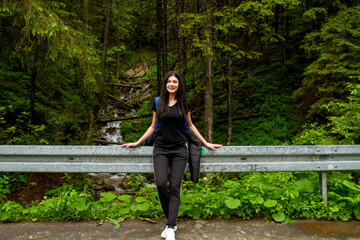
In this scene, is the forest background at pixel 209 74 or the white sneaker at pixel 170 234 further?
the forest background at pixel 209 74

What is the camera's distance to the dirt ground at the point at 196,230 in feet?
11.2

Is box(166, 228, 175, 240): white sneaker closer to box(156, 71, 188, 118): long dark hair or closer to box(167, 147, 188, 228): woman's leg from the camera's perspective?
box(167, 147, 188, 228): woman's leg

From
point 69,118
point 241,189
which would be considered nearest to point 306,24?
point 69,118

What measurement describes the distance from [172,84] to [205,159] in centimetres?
119

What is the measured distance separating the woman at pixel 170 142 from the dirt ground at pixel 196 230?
0.37m

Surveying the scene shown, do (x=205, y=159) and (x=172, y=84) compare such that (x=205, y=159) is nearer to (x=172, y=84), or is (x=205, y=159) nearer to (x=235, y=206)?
(x=235, y=206)

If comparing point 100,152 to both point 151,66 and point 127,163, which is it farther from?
point 151,66

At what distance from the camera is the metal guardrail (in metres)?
3.81

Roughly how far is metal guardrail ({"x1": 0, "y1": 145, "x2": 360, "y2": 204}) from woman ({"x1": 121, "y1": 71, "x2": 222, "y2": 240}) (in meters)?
0.30

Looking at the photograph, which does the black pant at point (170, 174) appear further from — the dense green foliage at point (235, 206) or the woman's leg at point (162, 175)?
the dense green foliage at point (235, 206)

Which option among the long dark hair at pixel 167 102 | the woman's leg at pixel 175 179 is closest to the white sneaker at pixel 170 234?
the woman's leg at pixel 175 179

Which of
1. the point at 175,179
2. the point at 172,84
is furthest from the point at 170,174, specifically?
the point at 172,84

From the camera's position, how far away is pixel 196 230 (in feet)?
11.7

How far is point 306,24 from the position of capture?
50.9 feet
